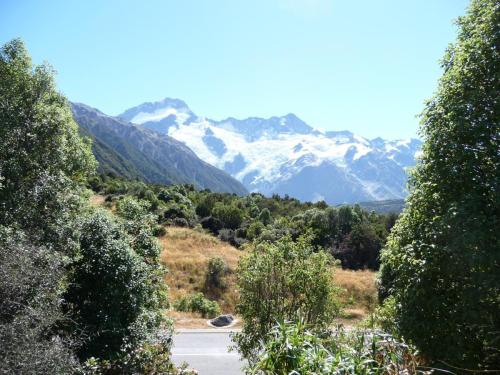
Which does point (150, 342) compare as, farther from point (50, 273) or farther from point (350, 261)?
point (350, 261)

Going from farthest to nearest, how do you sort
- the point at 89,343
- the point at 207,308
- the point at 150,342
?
the point at 207,308 → the point at 150,342 → the point at 89,343

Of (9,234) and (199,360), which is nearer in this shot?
(9,234)

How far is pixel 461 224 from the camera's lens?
7785 millimetres

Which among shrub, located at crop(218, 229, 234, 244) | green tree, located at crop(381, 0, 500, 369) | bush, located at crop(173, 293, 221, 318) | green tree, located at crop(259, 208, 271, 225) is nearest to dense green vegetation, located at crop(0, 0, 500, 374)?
green tree, located at crop(381, 0, 500, 369)

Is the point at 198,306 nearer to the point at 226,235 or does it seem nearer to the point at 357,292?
the point at 357,292

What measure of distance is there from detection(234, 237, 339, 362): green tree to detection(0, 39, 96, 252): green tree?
5.34 metres

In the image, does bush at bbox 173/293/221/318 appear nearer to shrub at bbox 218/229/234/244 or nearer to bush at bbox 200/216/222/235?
shrub at bbox 218/229/234/244

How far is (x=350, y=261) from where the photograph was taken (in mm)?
47656

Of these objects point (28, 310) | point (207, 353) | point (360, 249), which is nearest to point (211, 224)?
point (360, 249)

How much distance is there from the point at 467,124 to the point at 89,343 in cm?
1072

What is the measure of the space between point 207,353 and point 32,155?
481 inches

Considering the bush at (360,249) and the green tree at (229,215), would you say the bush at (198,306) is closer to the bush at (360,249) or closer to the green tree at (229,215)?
the bush at (360,249)

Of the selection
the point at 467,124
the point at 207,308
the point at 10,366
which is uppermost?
the point at 467,124

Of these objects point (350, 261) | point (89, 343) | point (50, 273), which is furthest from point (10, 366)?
point (350, 261)
